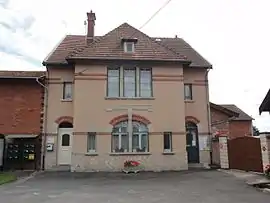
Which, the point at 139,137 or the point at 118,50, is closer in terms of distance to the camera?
the point at 139,137

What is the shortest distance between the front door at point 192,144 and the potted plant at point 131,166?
4410 millimetres

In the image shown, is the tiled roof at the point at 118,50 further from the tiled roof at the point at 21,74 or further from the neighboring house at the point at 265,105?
the neighboring house at the point at 265,105

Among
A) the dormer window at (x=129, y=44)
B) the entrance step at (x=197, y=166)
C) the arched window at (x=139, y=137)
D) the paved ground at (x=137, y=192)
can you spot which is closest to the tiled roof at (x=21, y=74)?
the dormer window at (x=129, y=44)

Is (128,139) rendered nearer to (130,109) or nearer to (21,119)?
(130,109)

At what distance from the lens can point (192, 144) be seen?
73.0 ft

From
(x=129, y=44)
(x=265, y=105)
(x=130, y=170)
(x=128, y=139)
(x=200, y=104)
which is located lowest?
(x=130, y=170)

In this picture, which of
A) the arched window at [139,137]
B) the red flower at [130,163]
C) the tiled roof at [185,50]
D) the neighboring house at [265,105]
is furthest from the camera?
the tiled roof at [185,50]

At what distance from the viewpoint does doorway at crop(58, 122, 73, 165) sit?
20828mm

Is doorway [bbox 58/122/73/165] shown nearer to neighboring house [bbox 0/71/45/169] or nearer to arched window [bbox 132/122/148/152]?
neighboring house [bbox 0/71/45/169]

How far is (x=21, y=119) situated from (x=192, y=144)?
1120 centimetres

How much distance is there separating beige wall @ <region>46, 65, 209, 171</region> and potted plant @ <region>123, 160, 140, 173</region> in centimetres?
40

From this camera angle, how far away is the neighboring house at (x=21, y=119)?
20297 mm

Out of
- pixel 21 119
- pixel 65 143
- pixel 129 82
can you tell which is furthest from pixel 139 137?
pixel 21 119

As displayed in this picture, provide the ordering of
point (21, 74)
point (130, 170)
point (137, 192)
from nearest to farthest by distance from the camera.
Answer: point (137, 192)
point (130, 170)
point (21, 74)
